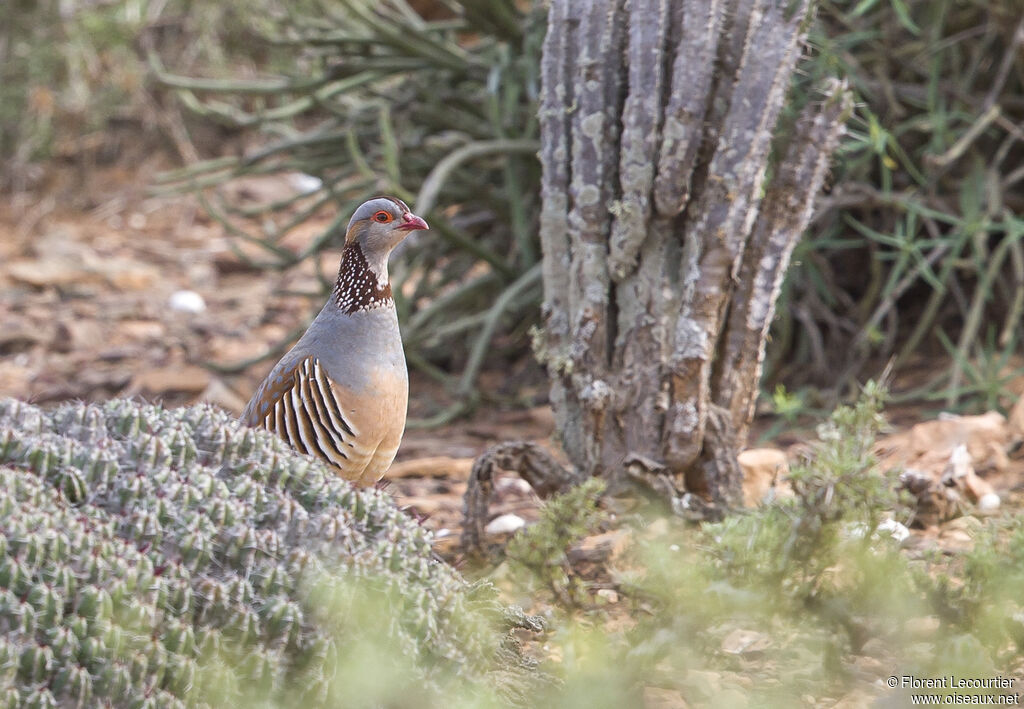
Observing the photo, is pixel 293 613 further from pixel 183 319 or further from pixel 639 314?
pixel 183 319

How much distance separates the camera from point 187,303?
28.7 ft

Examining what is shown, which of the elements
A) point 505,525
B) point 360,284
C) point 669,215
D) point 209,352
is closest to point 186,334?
point 209,352

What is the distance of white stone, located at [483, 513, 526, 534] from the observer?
4264mm

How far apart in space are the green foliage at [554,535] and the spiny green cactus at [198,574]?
29.3 inches

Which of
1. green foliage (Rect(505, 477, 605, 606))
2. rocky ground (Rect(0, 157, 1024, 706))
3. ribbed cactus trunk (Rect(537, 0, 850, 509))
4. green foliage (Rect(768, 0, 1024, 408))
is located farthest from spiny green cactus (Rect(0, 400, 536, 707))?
green foliage (Rect(768, 0, 1024, 408))

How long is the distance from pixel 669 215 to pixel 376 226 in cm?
98

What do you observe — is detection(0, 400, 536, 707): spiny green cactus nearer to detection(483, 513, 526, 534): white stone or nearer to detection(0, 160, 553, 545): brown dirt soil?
detection(483, 513, 526, 534): white stone

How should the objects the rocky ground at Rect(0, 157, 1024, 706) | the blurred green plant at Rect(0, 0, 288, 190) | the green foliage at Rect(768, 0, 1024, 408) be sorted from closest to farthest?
1. the rocky ground at Rect(0, 157, 1024, 706)
2. the green foliage at Rect(768, 0, 1024, 408)
3. the blurred green plant at Rect(0, 0, 288, 190)

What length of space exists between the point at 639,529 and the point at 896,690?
51.0 inches

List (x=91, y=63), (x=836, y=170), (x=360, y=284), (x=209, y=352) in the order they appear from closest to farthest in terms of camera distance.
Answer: (x=360, y=284), (x=836, y=170), (x=209, y=352), (x=91, y=63)

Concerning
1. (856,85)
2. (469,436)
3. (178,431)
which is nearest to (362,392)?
(178,431)

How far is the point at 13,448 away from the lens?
2301 millimetres

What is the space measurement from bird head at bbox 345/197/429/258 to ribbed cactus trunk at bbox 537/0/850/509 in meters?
0.68

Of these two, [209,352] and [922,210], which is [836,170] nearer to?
[922,210]
